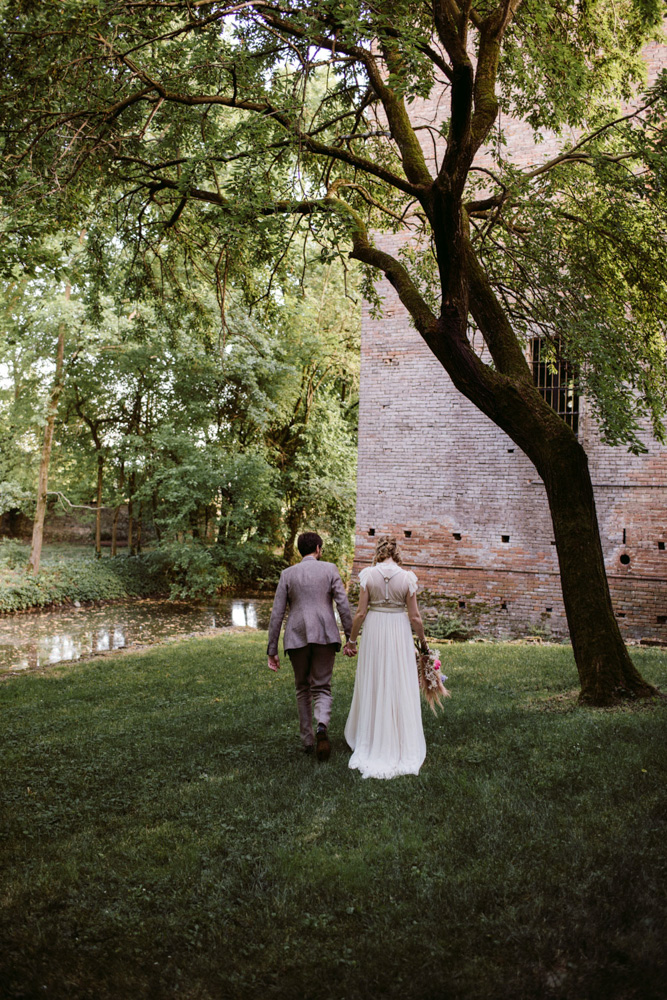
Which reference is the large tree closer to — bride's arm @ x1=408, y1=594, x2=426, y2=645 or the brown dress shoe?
bride's arm @ x1=408, y1=594, x2=426, y2=645

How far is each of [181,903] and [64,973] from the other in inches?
28.1

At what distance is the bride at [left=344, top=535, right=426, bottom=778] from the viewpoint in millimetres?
6039

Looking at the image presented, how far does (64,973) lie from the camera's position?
11.0ft

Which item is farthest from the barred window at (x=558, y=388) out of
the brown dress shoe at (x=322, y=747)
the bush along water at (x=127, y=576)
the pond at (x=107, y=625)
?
the bush along water at (x=127, y=576)

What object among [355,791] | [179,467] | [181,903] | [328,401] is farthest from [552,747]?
[328,401]

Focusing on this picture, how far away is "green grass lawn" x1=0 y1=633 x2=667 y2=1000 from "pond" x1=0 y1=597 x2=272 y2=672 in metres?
8.13

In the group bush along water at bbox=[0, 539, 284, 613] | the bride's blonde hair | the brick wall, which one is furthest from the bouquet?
bush along water at bbox=[0, 539, 284, 613]

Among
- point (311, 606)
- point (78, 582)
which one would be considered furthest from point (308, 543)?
point (78, 582)

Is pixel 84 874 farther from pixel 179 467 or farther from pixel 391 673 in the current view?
pixel 179 467

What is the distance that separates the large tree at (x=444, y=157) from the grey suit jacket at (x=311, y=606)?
2.54 m

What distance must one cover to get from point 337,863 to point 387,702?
6.31 ft

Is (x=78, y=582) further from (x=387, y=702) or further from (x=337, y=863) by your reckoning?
(x=337, y=863)

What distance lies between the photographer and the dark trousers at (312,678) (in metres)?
6.45

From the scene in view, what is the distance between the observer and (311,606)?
6.42 m
